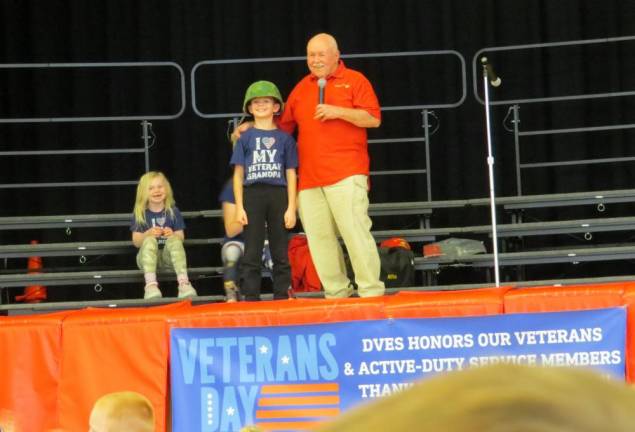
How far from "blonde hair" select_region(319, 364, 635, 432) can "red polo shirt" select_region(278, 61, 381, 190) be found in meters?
7.38

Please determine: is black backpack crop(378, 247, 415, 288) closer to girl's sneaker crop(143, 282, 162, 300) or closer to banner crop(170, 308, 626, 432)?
girl's sneaker crop(143, 282, 162, 300)

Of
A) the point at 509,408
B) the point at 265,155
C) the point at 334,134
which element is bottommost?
the point at 509,408

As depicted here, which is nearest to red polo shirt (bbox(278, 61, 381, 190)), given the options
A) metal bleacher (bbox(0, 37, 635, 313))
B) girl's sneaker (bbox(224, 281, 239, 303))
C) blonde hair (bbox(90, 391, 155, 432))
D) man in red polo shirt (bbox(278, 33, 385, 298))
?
man in red polo shirt (bbox(278, 33, 385, 298))

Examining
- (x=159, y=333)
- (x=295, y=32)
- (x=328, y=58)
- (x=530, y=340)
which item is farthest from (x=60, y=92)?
(x=530, y=340)

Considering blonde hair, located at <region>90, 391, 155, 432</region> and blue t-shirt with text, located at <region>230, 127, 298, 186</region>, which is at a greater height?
blue t-shirt with text, located at <region>230, 127, 298, 186</region>

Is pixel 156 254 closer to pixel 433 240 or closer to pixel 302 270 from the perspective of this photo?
pixel 302 270

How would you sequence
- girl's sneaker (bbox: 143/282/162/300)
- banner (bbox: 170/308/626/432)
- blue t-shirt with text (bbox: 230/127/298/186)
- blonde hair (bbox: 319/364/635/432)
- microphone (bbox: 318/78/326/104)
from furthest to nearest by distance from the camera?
girl's sneaker (bbox: 143/282/162/300), blue t-shirt with text (bbox: 230/127/298/186), microphone (bbox: 318/78/326/104), banner (bbox: 170/308/626/432), blonde hair (bbox: 319/364/635/432)

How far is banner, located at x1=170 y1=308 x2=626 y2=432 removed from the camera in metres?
6.49

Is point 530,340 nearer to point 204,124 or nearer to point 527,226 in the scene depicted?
point 527,226

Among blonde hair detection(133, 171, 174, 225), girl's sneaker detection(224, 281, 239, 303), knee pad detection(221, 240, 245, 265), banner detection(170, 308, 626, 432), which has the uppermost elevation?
blonde hair detection(133, 171, 174, 225)

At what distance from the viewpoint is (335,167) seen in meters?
7.93

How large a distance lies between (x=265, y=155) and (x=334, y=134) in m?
0.53

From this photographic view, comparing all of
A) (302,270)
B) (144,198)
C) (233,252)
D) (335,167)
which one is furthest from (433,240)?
(144,198)

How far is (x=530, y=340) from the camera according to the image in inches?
255
